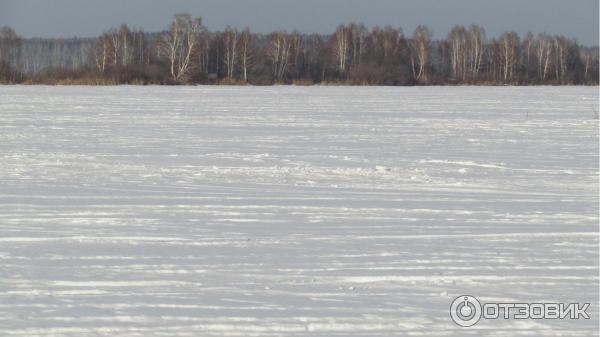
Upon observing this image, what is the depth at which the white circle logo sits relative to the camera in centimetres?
420

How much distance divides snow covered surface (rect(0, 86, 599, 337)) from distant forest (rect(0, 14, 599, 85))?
3811cm

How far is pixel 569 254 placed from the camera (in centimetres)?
563

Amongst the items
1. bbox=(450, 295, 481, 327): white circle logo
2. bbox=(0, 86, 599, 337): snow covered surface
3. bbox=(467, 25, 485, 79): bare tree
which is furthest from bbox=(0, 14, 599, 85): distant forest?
bbox=(450, 295, 481, 327): white circle logo

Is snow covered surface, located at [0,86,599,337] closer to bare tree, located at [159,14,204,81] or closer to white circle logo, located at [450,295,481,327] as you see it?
white circle logo, located at [450,295,481,327]

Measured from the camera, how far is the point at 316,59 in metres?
68.8

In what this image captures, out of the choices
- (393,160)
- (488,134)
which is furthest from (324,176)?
(488,134)

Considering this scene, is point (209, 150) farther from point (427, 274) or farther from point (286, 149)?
point (427, 274)

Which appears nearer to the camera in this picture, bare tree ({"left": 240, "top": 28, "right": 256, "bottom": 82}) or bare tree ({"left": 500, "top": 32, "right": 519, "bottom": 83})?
bare tree ({"left": 240, "top": 28, "right": 256, "bottom": 82})

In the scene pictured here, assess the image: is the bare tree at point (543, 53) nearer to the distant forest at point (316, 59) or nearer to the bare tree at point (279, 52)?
the distant forest at point (316, 59)

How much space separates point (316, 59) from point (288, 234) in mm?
63475

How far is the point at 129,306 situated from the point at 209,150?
7.52m

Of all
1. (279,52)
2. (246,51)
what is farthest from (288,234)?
(279,52)

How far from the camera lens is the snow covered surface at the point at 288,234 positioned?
13.9 ft

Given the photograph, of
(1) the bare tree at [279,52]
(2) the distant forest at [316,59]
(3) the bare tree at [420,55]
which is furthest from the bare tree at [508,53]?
(1) the bare tree at [279,52]
